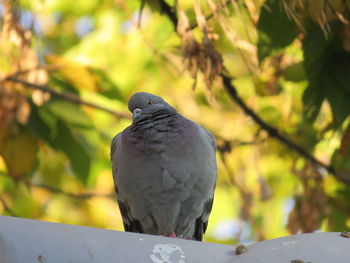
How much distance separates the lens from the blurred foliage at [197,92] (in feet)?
13.7

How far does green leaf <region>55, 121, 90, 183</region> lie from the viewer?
5.11 metres

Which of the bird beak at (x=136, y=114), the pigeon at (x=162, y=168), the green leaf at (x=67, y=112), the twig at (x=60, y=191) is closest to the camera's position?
the pigeon at (x=162, y=168)

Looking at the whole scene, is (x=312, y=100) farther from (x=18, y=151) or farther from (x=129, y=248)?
(x=129, y=248)

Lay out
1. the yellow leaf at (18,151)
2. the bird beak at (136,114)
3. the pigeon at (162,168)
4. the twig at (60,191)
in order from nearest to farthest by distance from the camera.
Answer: the pigeon at (162,168)
the bird beak at (136,114)
the yellow leaf at (18,151)
the twig at (60,191)

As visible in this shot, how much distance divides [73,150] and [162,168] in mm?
1028

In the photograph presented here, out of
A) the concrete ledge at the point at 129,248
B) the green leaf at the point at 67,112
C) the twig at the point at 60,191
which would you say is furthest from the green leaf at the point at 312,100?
the twig at the point at 60,191

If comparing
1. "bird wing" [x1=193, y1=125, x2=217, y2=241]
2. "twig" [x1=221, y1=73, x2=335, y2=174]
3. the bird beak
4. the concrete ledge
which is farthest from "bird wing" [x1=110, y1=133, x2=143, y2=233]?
the concrete ledge

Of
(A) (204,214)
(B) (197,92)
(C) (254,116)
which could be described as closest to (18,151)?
(A) (204,214)

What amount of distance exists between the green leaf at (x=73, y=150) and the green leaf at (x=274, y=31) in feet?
4.99

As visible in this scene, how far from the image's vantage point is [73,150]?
5.13 metres

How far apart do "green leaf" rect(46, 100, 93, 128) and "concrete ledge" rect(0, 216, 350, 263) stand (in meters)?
2.50

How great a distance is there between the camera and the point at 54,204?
24.3ft

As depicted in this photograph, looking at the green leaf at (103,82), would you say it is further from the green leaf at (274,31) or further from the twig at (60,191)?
the green leaf at (274,31)

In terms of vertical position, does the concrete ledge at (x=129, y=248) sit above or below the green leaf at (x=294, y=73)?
below
